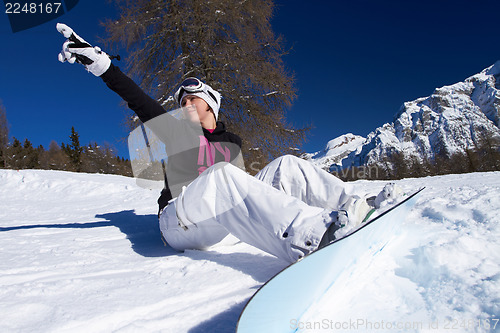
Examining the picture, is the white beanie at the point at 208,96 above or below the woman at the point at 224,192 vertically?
above

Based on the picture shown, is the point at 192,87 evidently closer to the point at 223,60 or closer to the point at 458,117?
the point at 223,60

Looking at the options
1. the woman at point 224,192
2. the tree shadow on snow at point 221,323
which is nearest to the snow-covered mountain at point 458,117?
the woman at point 224,192

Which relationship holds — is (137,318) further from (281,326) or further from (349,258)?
(349,258)

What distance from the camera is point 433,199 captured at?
93.4 inches

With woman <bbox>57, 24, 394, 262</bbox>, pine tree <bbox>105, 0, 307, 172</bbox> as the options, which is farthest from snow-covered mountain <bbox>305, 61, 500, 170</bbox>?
Result: woman <bbox>57, 24, 394, 262</bbox>

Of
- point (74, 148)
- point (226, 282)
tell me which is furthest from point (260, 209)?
point (74, 148)

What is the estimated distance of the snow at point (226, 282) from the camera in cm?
Result: 92

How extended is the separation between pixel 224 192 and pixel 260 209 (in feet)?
0.71

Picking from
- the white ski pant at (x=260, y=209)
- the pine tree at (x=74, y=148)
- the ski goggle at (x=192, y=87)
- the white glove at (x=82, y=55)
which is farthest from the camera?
the pine tree at (x=74, y=148)

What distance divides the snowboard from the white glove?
1878mm

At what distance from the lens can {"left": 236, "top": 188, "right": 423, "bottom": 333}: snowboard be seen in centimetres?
73

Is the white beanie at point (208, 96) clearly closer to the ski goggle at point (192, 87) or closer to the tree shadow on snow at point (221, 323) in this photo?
the ski goggle at point (192, 87)

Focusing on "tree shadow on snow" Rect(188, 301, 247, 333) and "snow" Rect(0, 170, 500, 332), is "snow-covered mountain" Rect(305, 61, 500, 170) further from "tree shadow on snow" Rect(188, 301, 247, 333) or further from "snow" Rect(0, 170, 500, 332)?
"tree shadow on snow" Rect(188, 301, 247, 333)

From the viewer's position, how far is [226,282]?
1234 millimetres
